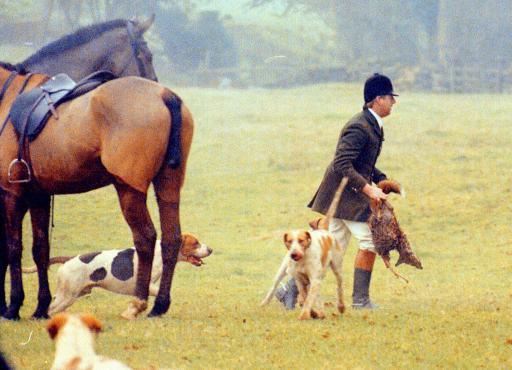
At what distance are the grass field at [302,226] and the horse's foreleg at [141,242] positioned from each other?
0.25 metres

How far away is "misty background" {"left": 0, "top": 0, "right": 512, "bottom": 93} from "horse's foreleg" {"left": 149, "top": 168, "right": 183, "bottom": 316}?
3960 centimetres

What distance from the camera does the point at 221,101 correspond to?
42812 millimetres

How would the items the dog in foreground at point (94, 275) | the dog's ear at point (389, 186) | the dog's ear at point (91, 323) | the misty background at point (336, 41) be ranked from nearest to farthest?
the dog's ear at point (91, 323) < the dog's ear at point (389, 186) < the dog in foreground at point (94, 275) < the misty background at point (336, 41)

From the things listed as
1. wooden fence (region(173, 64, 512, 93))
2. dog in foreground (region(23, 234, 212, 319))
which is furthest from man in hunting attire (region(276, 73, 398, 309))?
wooden fence (region(173, 64, 512, 93))

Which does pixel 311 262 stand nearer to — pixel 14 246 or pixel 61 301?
pixel 61 301

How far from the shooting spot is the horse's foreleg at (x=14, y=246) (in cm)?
1063

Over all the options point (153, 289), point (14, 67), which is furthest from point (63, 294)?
point (14, 67)

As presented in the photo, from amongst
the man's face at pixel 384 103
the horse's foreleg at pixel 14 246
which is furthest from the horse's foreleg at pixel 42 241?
the man's face at pixel 384 103

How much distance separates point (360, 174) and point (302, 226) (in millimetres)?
10666

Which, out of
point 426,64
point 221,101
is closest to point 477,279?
point 221,101

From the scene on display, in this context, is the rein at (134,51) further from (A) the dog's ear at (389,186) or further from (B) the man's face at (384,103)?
(A) the dog's ear at (389,186)

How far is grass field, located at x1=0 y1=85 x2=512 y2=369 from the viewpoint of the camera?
8.93m

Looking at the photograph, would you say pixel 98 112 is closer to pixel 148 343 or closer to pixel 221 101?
pixel 148 343

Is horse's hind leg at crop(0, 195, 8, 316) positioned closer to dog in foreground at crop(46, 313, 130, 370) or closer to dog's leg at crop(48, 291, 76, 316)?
dog's leg at crop(48, 291, 76, 316)
